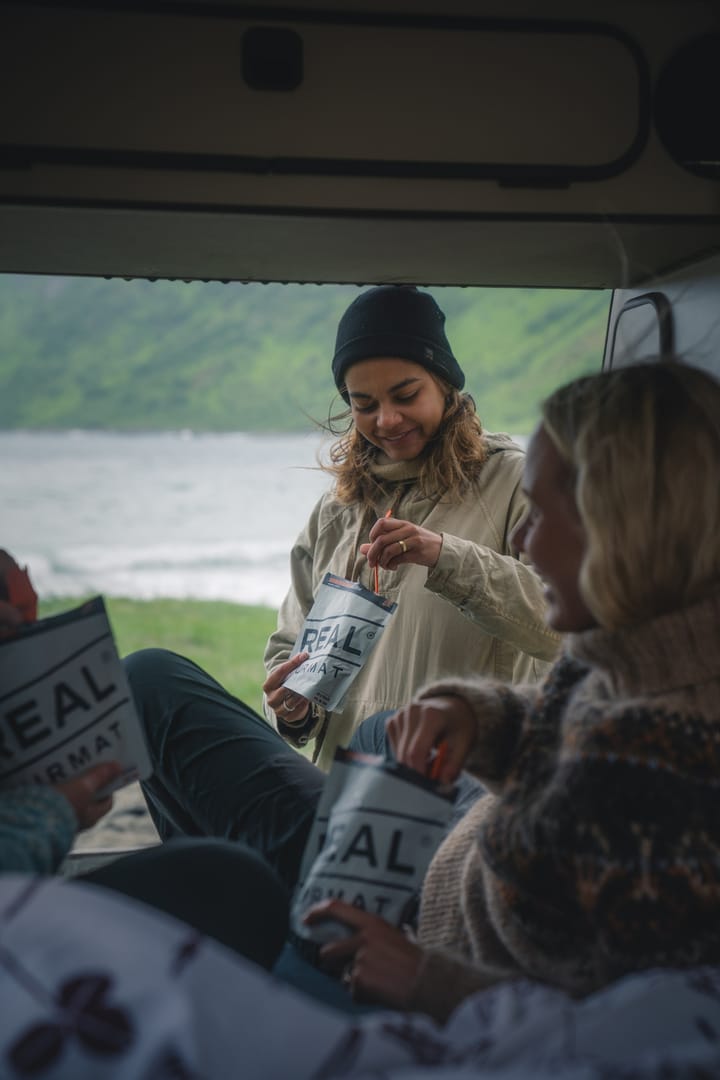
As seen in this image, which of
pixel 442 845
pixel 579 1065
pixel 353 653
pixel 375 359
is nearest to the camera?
pixel 579 1065

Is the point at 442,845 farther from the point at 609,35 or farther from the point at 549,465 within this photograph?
the point at 609,35

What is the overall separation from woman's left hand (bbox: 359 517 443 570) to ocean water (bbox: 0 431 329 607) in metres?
5.31

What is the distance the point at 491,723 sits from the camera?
129cm

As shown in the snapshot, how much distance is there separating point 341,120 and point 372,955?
1.03 m

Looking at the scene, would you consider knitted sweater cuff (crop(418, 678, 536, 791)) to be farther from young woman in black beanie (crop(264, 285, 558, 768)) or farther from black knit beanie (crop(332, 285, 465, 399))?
black knit beanie (crop(332, 285, 465, 399))

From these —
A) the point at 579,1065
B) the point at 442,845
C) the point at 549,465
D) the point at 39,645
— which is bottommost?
the point at 442,845

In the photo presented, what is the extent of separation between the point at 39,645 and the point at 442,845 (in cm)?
59

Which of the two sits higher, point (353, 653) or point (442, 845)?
point (353, 653)

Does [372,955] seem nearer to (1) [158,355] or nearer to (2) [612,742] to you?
(2) [612,742]

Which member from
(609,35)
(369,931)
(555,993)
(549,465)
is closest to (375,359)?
(609,35)

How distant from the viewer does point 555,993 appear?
90 cm

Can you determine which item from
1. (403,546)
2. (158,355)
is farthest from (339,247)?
(158,355)

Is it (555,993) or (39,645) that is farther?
(39,645)

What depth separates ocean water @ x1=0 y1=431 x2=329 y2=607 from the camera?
26.1 ft
